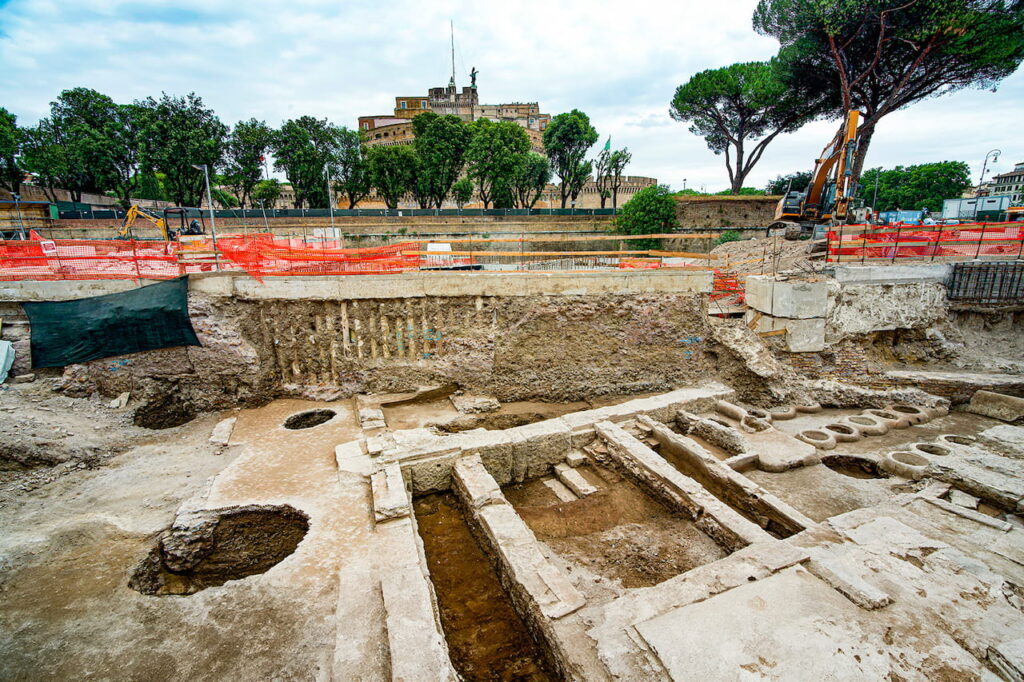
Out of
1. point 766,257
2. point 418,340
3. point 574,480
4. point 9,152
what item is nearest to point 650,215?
point 766,257

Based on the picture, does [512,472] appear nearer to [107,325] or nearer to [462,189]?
[107,325]

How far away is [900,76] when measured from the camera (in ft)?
67.5

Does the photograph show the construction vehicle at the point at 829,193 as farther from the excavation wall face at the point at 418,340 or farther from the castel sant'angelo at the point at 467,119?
the castel sant'angelo at the point at 467,119

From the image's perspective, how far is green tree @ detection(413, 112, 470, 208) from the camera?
31750mm

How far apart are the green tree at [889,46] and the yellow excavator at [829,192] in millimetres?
5510

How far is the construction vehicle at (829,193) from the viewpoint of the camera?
13.0m

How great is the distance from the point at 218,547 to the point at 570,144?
36.6m

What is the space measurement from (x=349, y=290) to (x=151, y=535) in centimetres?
537

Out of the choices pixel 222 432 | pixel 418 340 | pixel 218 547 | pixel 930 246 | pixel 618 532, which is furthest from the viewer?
pixel 930 246

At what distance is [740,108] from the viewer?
91.7 feet

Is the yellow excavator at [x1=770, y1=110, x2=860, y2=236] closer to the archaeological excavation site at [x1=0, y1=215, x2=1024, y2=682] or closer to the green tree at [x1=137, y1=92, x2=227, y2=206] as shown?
the archaeological excavation site at [x1=0, y1=215, x2=1024, y2=682]

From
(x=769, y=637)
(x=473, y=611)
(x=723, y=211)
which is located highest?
(x=723, y=211)

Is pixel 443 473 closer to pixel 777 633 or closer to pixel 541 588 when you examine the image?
pixel 541 588

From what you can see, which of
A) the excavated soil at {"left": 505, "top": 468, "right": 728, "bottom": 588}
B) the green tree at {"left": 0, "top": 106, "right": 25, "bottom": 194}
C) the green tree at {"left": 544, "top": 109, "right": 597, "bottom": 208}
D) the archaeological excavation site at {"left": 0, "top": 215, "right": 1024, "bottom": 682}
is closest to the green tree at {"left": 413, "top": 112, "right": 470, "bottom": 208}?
the green tree at {"left": 544, "top": 109, "right": 597, "bottom": 208}
